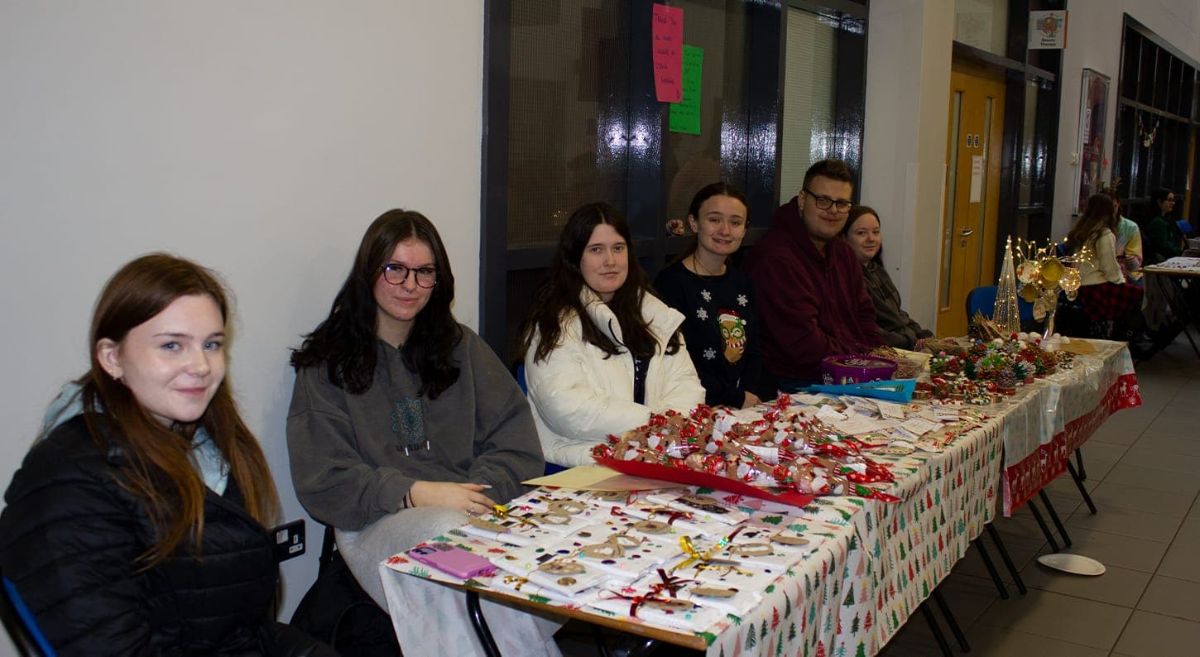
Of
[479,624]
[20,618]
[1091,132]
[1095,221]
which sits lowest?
[479,624]

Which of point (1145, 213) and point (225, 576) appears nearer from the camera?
point (225, 576)

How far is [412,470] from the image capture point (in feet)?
8.16

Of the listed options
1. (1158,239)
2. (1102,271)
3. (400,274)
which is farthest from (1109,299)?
(400,274)

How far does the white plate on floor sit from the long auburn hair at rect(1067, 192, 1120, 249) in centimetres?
413

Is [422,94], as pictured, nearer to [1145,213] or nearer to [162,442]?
[162,442]

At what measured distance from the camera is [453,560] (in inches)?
71.0

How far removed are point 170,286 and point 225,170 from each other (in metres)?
0.76

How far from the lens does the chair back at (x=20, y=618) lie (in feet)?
4.96

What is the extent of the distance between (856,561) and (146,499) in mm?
1325

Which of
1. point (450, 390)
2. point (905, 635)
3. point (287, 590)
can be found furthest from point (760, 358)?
point (287, 590)

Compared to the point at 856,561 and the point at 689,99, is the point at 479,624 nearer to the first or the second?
the point at 856,561

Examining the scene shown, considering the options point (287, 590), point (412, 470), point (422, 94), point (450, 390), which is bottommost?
point (287, 590)

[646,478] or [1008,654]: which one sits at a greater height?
[646,478]

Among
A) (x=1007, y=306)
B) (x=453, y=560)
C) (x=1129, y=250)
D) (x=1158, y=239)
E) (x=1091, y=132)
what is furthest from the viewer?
(x=1158, y=239)
